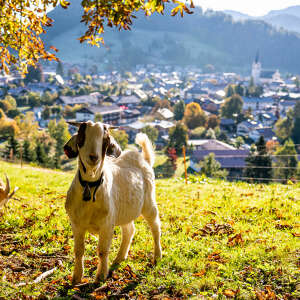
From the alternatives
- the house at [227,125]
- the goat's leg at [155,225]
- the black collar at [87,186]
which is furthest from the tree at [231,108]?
the black collar at [87,186]

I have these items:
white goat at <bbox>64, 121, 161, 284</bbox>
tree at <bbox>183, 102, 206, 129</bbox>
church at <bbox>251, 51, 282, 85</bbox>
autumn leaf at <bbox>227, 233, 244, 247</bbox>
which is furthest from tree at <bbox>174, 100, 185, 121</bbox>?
church at <bbox>251, 51, 282, 85</bbox>

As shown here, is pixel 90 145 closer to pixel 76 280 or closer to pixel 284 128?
pixel 76 280

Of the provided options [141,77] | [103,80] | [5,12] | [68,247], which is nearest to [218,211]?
[68,247]

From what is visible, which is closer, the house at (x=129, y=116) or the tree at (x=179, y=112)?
the tree at (x=179, y=112)

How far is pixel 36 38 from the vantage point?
6023mm

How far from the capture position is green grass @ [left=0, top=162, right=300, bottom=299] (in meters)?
3.82

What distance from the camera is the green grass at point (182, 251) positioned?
382 cm

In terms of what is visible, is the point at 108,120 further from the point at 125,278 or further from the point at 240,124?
the point at 125,278

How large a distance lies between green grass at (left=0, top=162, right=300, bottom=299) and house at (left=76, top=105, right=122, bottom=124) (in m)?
78.1

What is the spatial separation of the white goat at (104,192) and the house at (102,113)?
262 feet

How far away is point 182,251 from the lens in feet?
15.9

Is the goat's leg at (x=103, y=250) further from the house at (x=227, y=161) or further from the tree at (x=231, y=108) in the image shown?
the tree at (x=231, y=108)

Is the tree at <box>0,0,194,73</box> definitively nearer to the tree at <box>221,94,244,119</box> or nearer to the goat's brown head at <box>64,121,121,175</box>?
the goat's brown head at <box>64,121,121,175</box>

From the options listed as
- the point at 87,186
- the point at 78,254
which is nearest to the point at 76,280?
the point at 78,254
